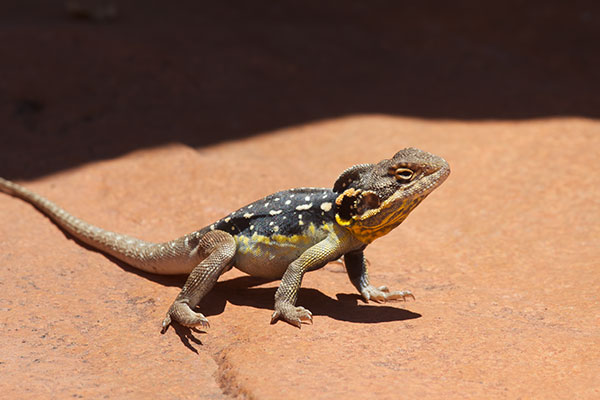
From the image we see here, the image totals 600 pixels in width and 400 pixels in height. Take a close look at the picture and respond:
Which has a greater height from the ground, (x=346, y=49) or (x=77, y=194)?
(x=346, y=49)

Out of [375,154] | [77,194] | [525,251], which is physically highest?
[525,251]

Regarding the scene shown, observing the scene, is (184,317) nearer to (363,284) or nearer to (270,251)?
(270,251)

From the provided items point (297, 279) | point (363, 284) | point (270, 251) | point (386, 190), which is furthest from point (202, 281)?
point (386, 190)

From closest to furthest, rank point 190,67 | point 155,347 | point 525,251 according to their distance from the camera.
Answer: point 155,347, point 525,251, point 190,67

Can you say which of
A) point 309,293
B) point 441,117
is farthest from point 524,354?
point 441,117

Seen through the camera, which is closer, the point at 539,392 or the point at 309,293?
the point at 539,392

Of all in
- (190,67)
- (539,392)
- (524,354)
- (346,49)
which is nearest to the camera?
(539,392)

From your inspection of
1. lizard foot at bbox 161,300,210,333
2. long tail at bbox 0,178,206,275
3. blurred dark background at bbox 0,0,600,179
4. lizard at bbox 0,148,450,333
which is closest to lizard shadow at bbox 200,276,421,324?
lizard at bbox 0,148,450,333

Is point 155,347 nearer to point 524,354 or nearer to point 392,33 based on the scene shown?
point 524,354
